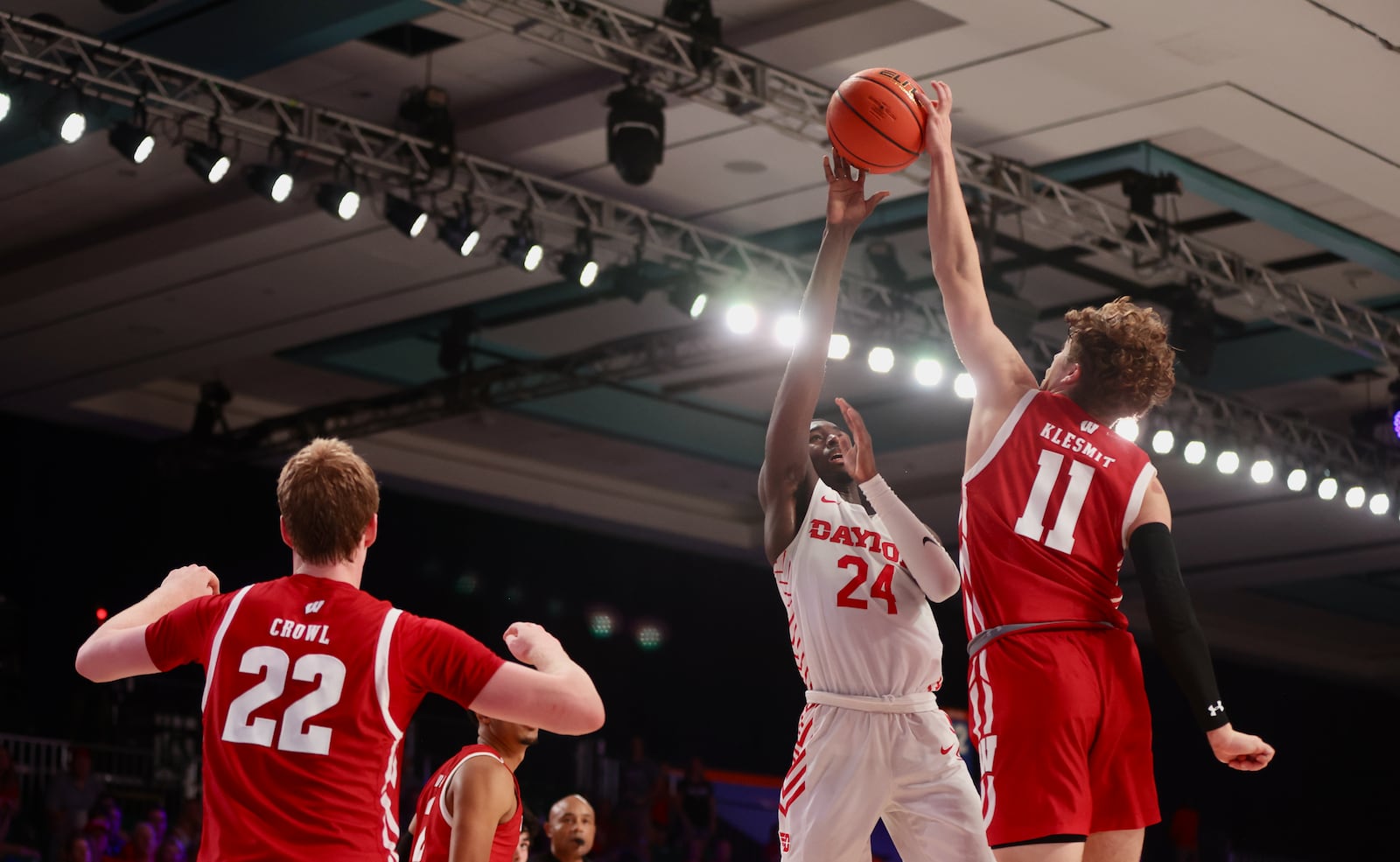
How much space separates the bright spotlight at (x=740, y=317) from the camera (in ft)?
42.1

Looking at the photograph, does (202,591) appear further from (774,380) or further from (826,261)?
(774,380)

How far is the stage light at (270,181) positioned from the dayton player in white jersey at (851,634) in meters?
6.02

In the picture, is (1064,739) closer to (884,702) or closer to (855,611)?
(884,702)

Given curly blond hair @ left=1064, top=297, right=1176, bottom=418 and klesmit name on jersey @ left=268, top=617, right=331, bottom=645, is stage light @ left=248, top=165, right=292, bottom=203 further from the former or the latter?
klesmit name on jersey @ left=268, top=617, right=331, bottom=645

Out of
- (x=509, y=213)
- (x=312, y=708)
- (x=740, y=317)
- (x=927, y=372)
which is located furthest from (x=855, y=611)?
(x=927, y=372)

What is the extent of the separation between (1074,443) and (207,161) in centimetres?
769

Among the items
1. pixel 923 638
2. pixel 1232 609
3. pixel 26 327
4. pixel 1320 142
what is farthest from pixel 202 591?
pixel 1232 609

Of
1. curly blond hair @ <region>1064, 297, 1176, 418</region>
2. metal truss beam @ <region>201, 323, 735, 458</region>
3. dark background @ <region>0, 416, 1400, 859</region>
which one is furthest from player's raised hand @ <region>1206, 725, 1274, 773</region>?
dark background @ <region>0, 416, 1400, 859</region>

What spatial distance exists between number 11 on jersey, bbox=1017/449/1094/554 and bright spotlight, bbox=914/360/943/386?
9.54m

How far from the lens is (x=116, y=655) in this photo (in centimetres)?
356

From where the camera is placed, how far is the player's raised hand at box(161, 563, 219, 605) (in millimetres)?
3727

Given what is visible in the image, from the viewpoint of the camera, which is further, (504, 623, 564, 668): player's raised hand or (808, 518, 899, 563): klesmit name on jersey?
(808, 518, 899, 563): klesmit name on jersey

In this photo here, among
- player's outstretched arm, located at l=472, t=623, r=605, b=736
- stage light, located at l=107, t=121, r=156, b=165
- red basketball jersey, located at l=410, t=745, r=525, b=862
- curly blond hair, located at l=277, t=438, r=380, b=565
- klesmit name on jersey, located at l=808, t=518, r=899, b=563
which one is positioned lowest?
red basketball jersey, located at l=410, t=745, r=525, b=862

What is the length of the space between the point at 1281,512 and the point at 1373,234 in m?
8.18
